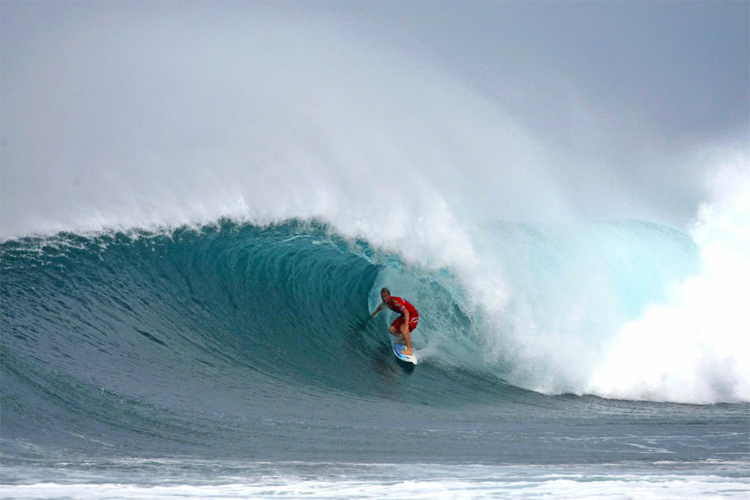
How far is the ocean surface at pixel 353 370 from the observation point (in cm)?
540

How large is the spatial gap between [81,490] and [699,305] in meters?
8.88

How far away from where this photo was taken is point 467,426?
283 inches

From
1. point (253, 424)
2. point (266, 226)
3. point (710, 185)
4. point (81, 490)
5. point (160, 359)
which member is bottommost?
point (81, 490)

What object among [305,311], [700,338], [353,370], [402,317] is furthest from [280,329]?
[700,338]

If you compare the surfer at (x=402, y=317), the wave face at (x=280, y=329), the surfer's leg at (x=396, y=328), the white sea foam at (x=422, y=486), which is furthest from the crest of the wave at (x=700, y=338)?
the white sea foam at (x=422, y=486)

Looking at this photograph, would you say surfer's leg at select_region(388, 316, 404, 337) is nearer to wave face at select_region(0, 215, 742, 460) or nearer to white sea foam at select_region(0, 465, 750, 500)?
wave face at select_region(0, 215, 742, 460)

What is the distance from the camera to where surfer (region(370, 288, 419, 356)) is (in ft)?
30.8

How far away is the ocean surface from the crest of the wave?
0.12ft

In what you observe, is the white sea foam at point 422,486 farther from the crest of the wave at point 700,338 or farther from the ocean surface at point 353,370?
the crest of the wave at point 700,338

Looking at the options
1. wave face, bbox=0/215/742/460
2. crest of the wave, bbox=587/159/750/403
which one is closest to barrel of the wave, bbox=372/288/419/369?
wave face, bbox=0/215/742/460

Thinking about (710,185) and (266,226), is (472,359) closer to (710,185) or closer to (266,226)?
(266,226)

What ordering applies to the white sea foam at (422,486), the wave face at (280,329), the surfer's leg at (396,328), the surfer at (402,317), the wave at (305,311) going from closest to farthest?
the white sea foam at (422,486)
the wave face at (280,329)
the wave at (305,311)
the surfer at (402,317)
the surfer's leg at (396,328)

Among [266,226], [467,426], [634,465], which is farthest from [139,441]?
[266,226]

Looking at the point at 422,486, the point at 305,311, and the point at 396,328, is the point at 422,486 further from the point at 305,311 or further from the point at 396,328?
the point at 305,311
